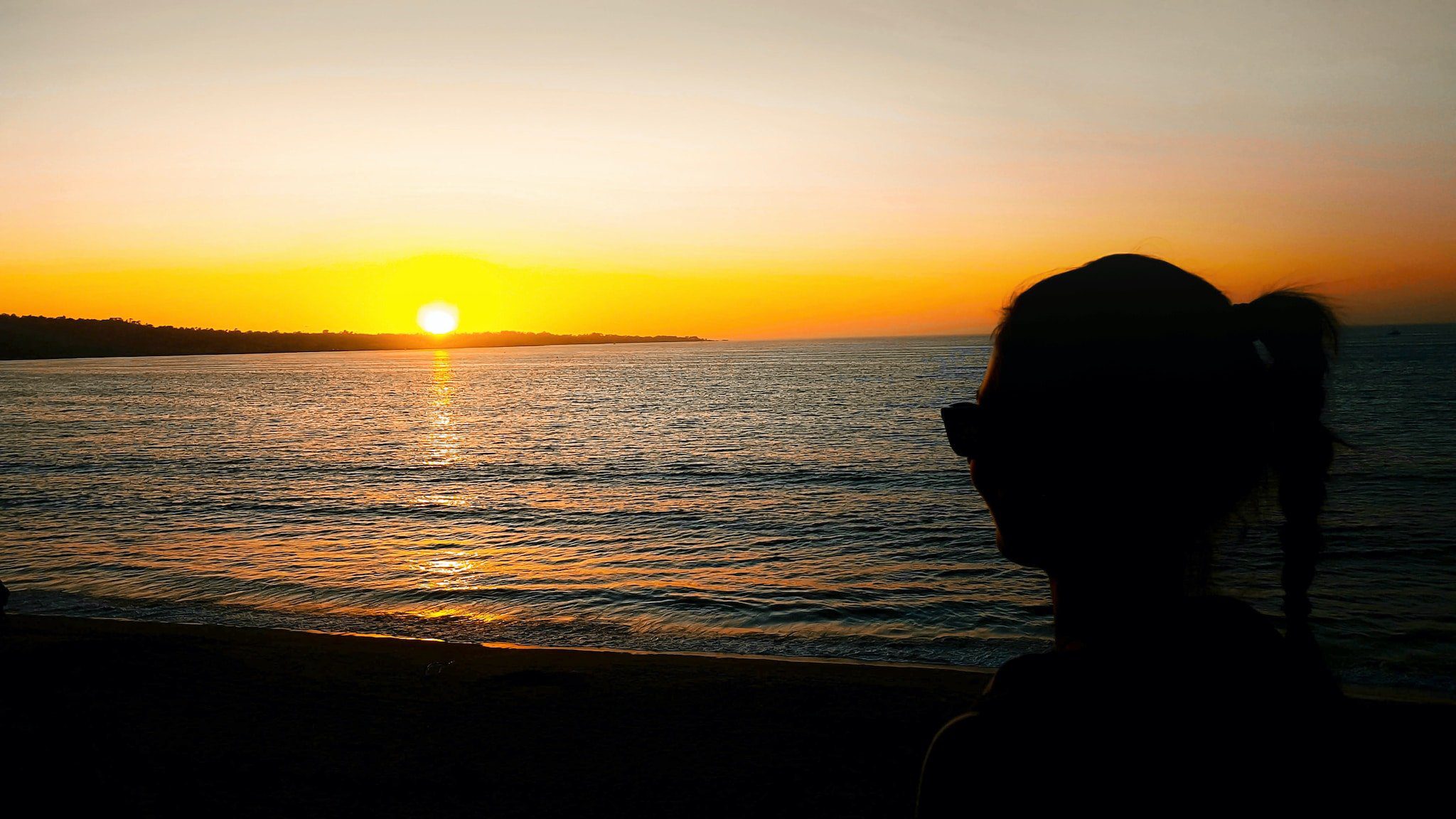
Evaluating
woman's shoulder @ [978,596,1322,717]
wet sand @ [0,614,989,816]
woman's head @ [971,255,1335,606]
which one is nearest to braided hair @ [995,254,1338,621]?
woman's head @ [971,255,1335,606]

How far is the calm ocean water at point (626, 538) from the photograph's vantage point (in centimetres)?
1067

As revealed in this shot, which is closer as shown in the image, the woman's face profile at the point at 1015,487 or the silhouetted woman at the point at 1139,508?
the silhouetted woman at the point at 1139,508

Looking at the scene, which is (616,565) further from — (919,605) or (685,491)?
(685,491)

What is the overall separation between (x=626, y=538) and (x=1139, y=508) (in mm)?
15909

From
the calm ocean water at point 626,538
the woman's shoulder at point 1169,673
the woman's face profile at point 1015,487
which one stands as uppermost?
the woman's face profile at point 1015,487

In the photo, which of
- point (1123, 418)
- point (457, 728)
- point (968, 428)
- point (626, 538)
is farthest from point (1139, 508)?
point (626, 538)

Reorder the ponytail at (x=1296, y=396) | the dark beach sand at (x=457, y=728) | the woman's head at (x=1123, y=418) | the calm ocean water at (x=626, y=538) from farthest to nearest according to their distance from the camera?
the calm ocean water at (x=626, y=538) < the dark beach sand at (x=457, y=728) < the ponytail at (x=1296, y=396) < the woman's head at (x=1123, y=418)

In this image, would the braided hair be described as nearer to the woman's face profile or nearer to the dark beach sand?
the woman's face profile

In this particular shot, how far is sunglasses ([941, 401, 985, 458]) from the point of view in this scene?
104cm

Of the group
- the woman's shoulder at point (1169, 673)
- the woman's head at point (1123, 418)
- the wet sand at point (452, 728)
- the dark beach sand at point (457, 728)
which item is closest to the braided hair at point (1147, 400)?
the woman's head at point (1123, 418)

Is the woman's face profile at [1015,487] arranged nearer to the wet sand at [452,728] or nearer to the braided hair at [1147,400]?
the braided hair at [1147,400]

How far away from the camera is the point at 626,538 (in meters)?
16.5

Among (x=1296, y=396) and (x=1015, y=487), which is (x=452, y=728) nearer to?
(x=1015, y=487)

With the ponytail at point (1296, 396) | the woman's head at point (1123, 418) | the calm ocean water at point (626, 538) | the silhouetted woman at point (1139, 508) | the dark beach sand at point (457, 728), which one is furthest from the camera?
the calm ocean water at point (626, 538)
